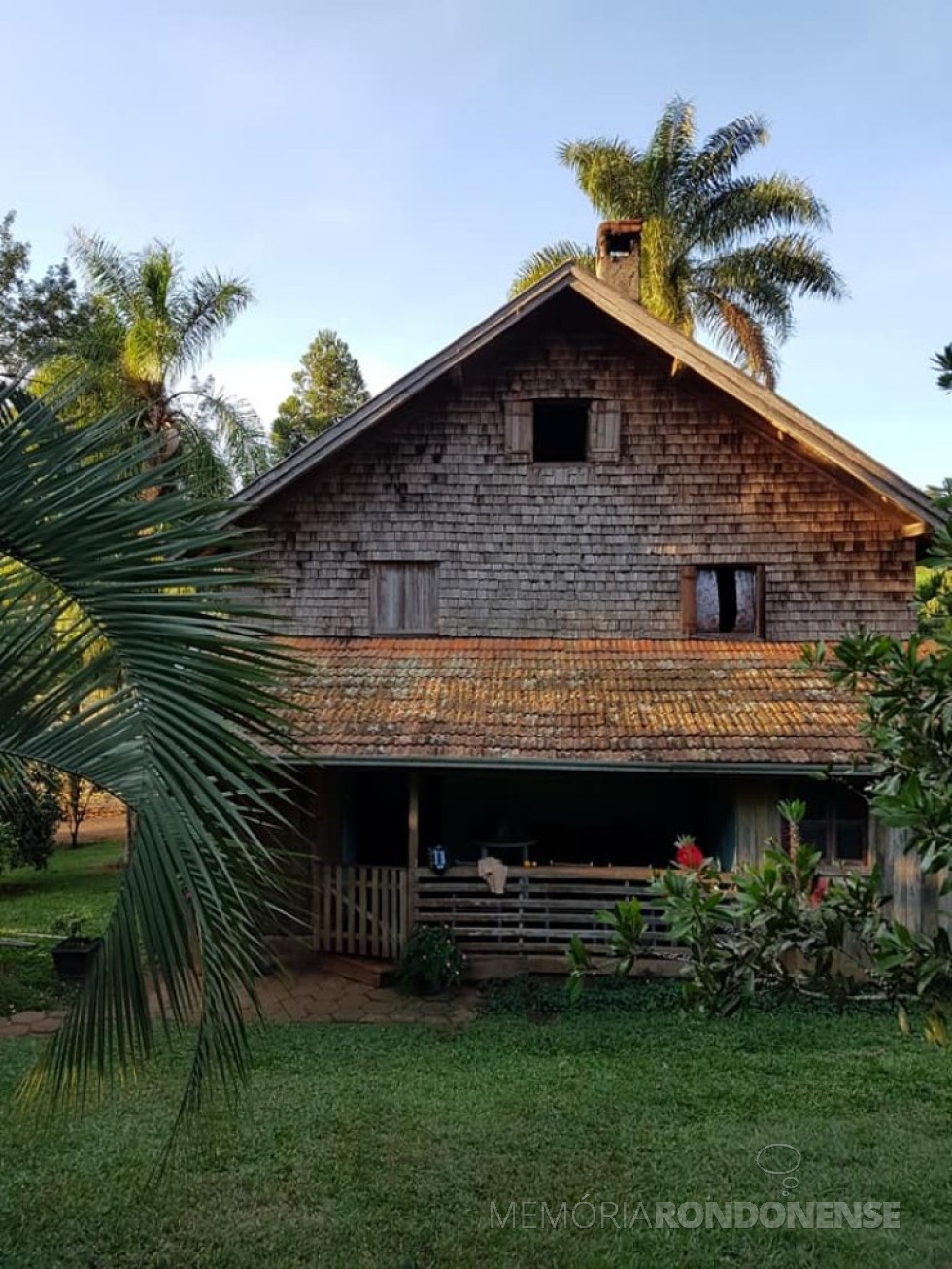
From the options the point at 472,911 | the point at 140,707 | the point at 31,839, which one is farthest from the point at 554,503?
the point at 31,839

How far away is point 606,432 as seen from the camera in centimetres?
1064

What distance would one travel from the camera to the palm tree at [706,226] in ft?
66.9

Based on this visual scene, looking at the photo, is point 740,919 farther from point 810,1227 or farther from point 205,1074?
point 810,1227

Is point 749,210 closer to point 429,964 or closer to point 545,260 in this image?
point 545,260

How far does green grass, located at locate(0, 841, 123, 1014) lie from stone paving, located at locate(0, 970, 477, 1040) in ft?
1.72

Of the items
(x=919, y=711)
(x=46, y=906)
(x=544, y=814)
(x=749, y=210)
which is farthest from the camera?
(x=749, y=210)

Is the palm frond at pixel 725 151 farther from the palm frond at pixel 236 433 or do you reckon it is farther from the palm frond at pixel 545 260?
the palm frond at pixel 236 433

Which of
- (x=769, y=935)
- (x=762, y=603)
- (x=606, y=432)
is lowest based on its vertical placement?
(x=769, y=935)

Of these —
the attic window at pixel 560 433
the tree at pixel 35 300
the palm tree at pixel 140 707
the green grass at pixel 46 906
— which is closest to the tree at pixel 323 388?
the tree at pixel 35 300

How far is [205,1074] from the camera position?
8.69 feet

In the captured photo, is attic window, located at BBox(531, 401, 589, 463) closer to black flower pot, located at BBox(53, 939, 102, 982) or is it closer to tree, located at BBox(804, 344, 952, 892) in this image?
black flower pot, located at BBox(53, 939, 102, 982)

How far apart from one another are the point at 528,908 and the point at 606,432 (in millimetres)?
5831

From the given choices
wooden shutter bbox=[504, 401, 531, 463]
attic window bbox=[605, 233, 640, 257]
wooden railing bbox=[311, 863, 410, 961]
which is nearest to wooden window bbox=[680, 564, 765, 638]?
wooden shutter bbox=[504, 401, 531, 463]

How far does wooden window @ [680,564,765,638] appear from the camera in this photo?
10.5 m
